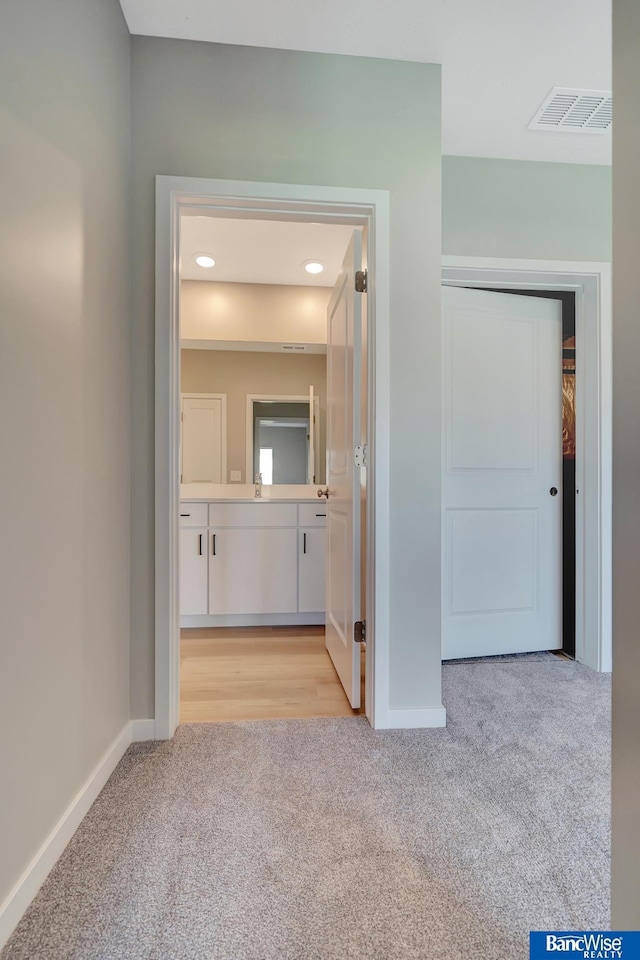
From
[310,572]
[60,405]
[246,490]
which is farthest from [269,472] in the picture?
[60,405]

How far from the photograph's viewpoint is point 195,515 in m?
3.06

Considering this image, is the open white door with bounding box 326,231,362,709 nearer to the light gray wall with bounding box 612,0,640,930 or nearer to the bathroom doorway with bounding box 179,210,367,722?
the bathroom doorway with bounding box 179,210,367,722

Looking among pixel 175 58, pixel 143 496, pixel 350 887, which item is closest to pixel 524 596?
pixel 350 887

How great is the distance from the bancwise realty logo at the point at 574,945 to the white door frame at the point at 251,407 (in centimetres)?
299

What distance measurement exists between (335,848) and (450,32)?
260 cm

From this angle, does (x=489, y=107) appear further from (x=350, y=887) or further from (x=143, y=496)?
(x=350, y=887)

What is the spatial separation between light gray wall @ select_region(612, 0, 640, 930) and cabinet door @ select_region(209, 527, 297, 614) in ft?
8.04

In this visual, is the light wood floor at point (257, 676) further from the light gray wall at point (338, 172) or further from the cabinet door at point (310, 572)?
the light gray wall at point (338, 172)

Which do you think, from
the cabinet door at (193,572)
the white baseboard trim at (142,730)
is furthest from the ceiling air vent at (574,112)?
the white baseboard trim at (142,730)

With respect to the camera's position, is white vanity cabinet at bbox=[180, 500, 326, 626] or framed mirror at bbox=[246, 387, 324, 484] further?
framed mirror at bbox=[246, 387, 324, 484]

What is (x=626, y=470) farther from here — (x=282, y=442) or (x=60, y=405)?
(x=282, y=442)

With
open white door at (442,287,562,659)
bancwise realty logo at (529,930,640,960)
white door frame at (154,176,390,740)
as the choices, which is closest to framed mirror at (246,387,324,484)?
open white door at (442,287,562,659)

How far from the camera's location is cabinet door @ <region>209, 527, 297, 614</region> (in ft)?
10.0

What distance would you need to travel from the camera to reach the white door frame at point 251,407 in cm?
362
